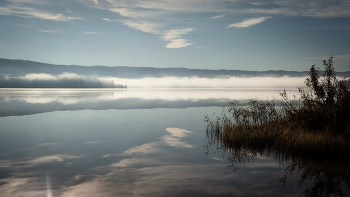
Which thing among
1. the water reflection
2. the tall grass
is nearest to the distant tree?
the tall grass

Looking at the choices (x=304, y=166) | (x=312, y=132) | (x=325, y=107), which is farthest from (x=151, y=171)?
(x=325, y=107)

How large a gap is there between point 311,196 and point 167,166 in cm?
532

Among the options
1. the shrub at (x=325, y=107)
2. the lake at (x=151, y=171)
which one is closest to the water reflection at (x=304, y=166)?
the lake at (x=151, y=171)

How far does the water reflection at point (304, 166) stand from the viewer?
813cm

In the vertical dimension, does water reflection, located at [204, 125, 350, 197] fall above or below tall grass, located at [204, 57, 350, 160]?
below

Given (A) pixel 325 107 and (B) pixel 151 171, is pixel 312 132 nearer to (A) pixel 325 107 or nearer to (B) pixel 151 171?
(A) pixel 325 107

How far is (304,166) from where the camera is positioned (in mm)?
10297

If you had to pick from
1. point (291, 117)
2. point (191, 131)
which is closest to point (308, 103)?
point (291, 117)

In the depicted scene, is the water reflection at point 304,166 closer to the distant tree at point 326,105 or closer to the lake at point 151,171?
the lake at point 151,171

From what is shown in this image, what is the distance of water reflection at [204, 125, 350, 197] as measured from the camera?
8.13 meters

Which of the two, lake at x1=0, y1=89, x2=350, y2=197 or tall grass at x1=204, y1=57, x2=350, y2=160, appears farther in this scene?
tall grass at x1=204, y1=57, x2=350, y2=160

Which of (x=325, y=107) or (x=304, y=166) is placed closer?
(x=304, y=166)

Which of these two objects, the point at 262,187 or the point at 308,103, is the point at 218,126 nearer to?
the point at 308,103

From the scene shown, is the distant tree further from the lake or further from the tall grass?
the lake
